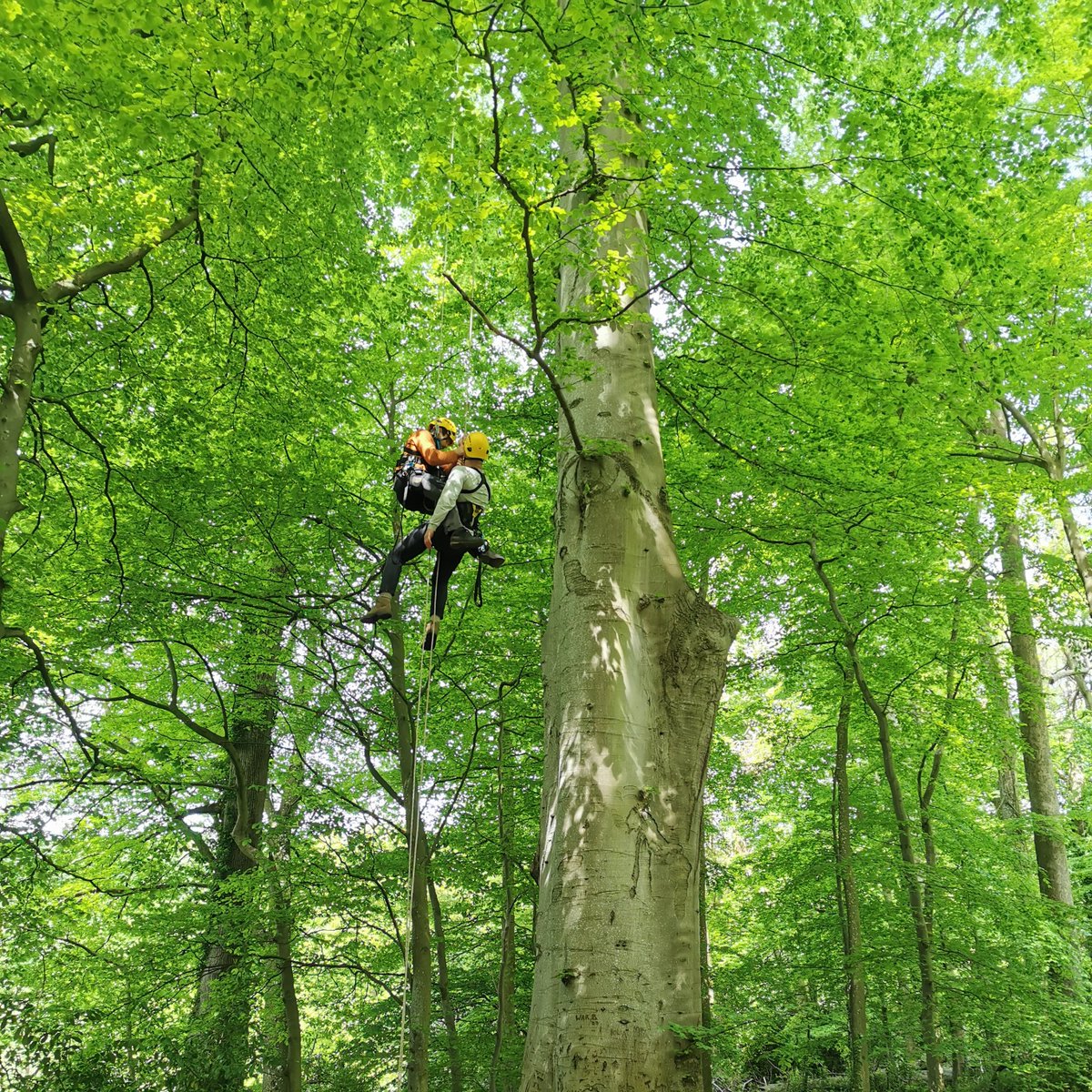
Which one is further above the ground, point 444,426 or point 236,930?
point 444,426

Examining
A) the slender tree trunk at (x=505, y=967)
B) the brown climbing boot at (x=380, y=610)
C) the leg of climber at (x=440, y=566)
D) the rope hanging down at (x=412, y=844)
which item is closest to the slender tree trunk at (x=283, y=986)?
the rope hanging down at (x=412, y=844)

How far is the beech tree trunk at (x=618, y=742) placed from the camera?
2.45m

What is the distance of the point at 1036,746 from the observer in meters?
8.74

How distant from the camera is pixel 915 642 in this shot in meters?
Result: 7.29

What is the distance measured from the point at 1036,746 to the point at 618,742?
26.8ft

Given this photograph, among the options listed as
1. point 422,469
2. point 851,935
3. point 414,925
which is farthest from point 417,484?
point 851,935

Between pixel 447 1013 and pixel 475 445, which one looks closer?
pixel 475 445

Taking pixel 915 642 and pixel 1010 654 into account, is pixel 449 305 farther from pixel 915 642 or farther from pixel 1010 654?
pixel 1010 654

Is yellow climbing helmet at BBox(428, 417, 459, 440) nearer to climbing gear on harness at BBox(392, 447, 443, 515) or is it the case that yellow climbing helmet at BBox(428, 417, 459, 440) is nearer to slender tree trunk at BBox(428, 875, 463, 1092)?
climbing gear on harness at BBox(392, 447, 443, 515)

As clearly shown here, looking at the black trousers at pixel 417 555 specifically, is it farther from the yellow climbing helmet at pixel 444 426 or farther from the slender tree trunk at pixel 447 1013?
the slender tree trunk at pixel 447 1013

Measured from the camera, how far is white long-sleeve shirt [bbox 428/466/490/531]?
14.0 feet

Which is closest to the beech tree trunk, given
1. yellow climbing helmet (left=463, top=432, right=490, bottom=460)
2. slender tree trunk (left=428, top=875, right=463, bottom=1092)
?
yellow climbing helmet (left=463, top=432, right=490, bottom=460)

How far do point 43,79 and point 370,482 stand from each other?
3.65 meters

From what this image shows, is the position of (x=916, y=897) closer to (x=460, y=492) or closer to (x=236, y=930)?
(x=460, y=492)
